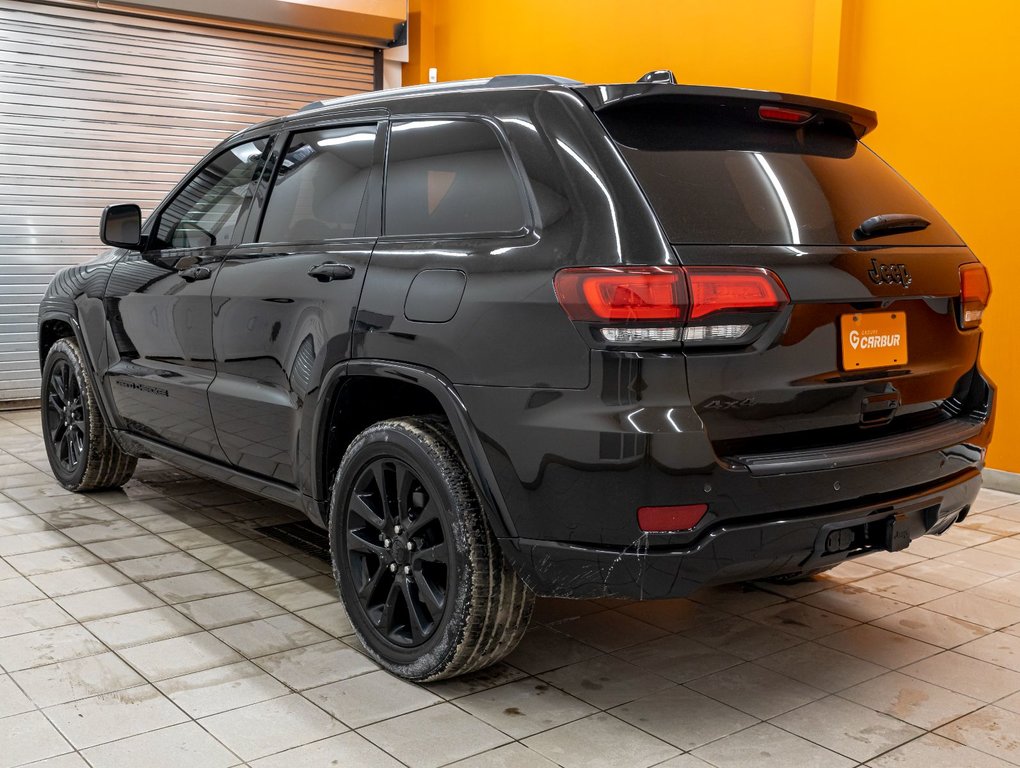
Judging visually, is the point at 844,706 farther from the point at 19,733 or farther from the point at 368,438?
the point at 19,733

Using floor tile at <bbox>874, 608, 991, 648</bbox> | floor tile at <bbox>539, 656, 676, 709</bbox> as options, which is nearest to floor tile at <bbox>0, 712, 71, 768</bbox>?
floor tile at <bbox>539, 656, 676, 709</bbox>

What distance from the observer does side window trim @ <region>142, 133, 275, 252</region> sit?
380 cm

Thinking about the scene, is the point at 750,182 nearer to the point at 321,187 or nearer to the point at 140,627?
the point at 321,187

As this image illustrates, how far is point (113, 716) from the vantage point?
275cm

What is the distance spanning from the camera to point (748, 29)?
661 centimetres

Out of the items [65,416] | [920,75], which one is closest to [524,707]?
[65,416]

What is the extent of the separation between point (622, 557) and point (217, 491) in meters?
3.31

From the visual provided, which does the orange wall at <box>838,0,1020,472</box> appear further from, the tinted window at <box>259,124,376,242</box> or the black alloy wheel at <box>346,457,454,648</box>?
the black alloy wheel at <box>346,457,454,648</box>

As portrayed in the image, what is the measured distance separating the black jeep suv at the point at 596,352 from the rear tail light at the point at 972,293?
0.03 ft

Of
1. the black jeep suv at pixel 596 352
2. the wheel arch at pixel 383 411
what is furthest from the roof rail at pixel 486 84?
the wheel arch at pixel 383 411

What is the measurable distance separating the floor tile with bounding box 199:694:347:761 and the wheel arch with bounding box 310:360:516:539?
0.68 m

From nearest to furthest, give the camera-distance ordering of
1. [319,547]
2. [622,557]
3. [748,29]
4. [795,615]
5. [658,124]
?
[622,557] → [658,124] → [795,615] → [319,547] → [748,29]

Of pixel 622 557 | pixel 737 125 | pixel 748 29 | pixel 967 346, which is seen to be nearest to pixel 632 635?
pixel 622 557

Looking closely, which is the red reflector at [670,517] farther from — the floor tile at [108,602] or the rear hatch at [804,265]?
the floor tile at [108,602]
